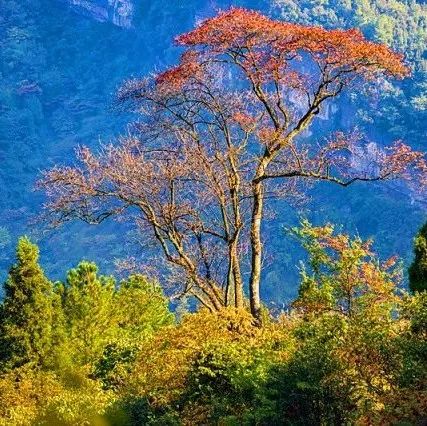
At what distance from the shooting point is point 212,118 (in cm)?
1470

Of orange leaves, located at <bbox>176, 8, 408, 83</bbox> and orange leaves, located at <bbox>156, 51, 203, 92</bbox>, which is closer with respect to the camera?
orange leaves, located at <bbox>176, 8, 408, 83</bbox>

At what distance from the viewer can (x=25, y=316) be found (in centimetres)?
2612

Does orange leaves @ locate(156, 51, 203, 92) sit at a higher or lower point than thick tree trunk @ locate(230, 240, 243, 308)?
higher

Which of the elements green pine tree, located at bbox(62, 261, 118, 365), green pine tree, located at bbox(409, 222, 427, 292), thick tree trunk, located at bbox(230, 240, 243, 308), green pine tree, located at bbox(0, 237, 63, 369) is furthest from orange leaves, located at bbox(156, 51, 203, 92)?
green pine tree, located at bbox(62, 261, 118, 365)

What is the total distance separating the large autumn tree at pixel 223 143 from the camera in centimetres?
1284

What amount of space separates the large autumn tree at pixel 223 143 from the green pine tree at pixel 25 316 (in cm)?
1223

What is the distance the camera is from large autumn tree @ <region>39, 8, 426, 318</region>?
1284 centimetres

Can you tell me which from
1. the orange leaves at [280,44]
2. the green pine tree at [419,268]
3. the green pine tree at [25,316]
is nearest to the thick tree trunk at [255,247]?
the orange leaves at [280,44]

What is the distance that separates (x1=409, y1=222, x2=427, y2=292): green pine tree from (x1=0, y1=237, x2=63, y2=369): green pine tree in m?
14.1

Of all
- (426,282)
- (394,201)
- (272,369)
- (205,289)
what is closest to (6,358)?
(205,289)

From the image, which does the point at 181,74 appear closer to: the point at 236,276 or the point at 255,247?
the point at 255,247

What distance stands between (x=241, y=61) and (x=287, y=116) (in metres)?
1.27

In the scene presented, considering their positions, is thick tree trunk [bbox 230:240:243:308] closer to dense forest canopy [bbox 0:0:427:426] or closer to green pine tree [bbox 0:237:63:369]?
dense forest canopy [bbox 0:0:427:426]

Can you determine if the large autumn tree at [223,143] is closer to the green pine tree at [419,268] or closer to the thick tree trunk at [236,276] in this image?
the thick tree trunk at [236,276]
